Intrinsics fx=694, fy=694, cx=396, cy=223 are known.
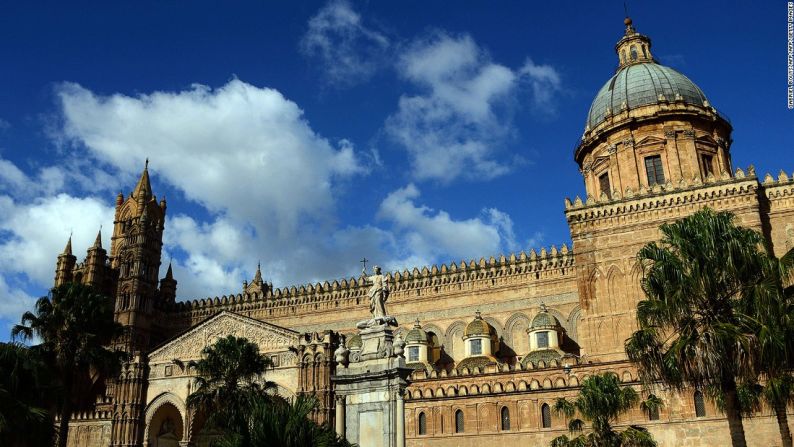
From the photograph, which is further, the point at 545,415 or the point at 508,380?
the point at 508,380

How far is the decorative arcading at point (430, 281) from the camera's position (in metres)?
42.8

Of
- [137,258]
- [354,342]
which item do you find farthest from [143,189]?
[354,342]

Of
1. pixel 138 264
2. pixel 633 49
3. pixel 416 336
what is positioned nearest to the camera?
pixel 416 336

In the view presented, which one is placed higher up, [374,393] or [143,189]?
[143,189]

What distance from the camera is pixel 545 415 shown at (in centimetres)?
3234

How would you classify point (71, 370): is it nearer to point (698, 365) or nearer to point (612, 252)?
point (698, 365)

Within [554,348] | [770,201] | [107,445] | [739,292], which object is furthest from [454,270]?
[739,292]

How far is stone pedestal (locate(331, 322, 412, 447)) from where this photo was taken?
51.0ft

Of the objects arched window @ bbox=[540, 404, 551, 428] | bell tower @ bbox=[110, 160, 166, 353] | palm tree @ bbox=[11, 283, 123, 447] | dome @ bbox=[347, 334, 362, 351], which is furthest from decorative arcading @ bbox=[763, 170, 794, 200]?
bell tower @ bbox=[110, 160, 166, 353]

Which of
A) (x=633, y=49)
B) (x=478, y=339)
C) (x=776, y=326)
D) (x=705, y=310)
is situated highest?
(x=633, y=49)

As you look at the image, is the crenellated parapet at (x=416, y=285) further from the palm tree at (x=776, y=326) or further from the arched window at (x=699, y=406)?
the palm tree at (x=776, y=326)

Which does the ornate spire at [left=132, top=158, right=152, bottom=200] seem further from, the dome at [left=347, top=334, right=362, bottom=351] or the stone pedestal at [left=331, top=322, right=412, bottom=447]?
the stone pedestal at [left=331, top=322, right=412, bottom=447]

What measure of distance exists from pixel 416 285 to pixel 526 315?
25.4 ft

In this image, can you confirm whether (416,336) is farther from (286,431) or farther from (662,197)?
(286,431)
